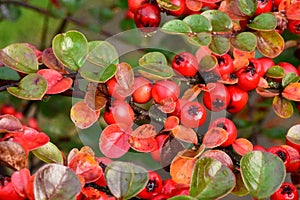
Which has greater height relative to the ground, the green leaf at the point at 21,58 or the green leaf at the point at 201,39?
the green leaf at the point at 21,58

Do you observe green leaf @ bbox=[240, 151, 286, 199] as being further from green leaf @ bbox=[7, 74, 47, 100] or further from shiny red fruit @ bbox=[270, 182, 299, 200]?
green leaf @ bbox=[7, 74, 47, 100]

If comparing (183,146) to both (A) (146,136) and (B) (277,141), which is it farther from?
(B) (277,141)

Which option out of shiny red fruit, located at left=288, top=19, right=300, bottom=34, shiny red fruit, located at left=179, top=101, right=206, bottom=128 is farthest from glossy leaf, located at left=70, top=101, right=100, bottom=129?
shiny red fruit, located at left=288, top=19, right=300, bottom=34

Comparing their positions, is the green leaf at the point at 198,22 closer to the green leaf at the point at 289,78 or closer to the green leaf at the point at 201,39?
the green leaf at the point at 201,39

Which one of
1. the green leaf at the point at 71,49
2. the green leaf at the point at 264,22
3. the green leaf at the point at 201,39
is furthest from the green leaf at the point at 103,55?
the green leaf at the point at 264,22

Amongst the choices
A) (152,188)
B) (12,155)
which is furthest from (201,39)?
(12,155)

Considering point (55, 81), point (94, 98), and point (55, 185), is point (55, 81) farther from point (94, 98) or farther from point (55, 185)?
point (55, 185)

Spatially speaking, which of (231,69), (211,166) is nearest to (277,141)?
(231,69)
